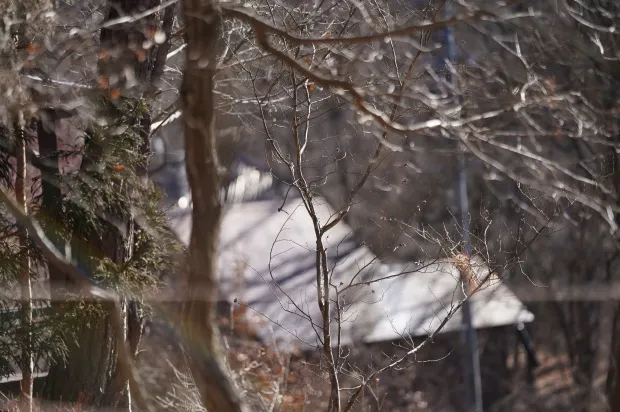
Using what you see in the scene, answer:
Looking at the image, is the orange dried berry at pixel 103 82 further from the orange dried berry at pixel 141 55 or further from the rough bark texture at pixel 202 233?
the rough bark texture at pixel 202 233

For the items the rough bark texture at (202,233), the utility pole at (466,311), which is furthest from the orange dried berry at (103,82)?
the rough bark texture at (202,233)

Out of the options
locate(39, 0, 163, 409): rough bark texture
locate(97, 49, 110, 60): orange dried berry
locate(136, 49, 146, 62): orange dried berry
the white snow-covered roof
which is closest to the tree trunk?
locate(39, 0, 163, 409): rough bark texture

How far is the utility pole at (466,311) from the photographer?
704 centimetres

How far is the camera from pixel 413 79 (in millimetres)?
6086

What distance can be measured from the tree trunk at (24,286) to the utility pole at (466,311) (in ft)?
10.8

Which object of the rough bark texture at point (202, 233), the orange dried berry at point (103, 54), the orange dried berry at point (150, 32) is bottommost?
the rough bark texture at point (202, 233)

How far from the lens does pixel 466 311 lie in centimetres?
895

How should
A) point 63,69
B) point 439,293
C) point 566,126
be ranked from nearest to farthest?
point 63,69 → point 566,126 → point 439,293

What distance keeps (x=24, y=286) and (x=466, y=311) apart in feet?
17.0

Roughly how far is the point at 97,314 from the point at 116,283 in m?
0.35

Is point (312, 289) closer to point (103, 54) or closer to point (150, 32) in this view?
point (150, 32)

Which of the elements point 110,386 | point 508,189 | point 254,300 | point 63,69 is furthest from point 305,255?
point 110,386

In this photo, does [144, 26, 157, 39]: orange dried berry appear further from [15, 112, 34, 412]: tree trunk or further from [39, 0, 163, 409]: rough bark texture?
[15, 112, 34, 412]: tree trunk

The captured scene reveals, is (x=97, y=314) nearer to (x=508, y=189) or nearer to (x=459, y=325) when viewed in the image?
(x=459, y=325)
